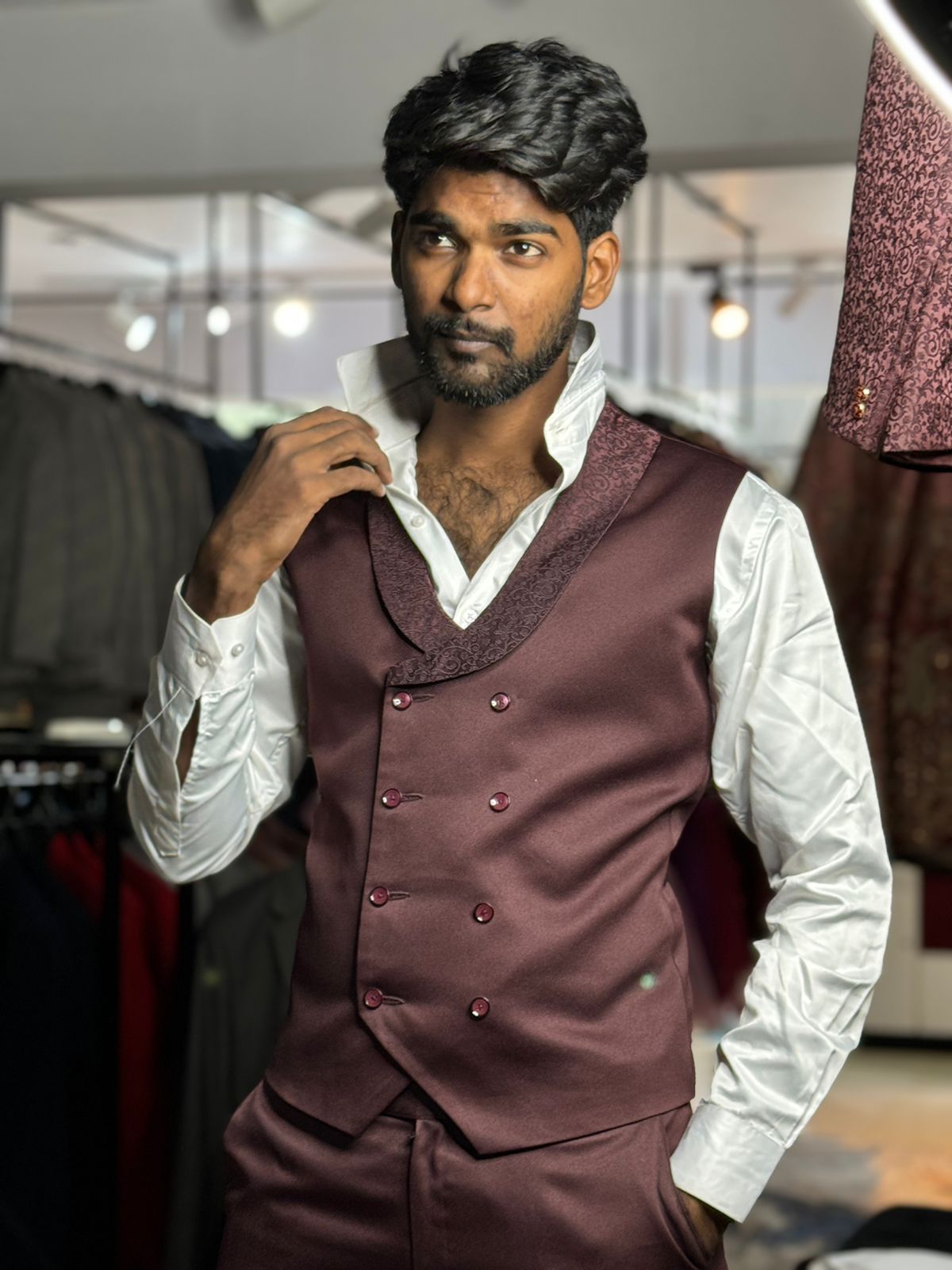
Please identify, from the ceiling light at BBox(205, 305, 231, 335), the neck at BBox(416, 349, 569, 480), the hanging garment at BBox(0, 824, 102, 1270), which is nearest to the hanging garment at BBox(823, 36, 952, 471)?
the neck at BBox(416, 349, 569, 480)

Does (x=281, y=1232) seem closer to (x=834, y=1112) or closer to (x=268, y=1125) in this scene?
(x=268, y=1125)

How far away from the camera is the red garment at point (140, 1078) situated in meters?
2.84

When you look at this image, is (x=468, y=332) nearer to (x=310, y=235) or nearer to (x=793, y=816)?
(x=793, y=816)

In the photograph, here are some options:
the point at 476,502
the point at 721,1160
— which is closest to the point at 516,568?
the point at 476,502

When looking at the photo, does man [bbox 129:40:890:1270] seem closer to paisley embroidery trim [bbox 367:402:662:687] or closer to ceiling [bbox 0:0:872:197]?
paisley embroidery trim [bbox 367:402:662:687]

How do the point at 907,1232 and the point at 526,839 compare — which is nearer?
the point at 526,839

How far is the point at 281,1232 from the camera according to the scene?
147cm

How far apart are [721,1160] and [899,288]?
743 millimetres

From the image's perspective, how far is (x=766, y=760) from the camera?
4.89 ft

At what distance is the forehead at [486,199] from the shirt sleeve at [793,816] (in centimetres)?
31

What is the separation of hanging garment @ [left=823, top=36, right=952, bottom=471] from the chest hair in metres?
0.38

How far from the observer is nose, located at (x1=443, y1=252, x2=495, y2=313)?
1.42 metres

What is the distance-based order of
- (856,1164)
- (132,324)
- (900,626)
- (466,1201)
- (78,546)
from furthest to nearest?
(132,324) < (856,1164) < (78,546) < (900,626) < (466,1201)

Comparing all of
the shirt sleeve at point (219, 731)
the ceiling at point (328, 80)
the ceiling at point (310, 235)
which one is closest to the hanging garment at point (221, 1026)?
the shirt sleeve at point (219, 731)
